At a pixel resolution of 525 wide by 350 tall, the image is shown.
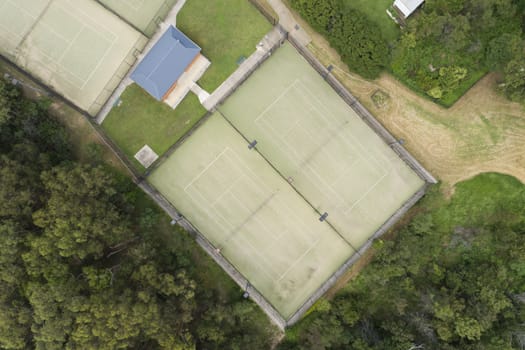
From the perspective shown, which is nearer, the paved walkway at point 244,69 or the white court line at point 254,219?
the white court line at point 254,219

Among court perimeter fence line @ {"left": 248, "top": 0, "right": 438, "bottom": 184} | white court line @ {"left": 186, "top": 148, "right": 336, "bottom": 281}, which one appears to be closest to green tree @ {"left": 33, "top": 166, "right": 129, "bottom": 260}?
white court line @ {"left": 186, "top": 148, "right": 336, "bottom": 281}

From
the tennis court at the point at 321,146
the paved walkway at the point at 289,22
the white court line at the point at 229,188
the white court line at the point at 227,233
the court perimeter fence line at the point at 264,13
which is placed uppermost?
the paved walkway at the point at 289,22

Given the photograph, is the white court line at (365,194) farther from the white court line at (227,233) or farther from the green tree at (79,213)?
the green tree at (79,213)

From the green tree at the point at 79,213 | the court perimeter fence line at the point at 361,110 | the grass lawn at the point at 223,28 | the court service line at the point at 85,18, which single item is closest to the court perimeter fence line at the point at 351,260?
the court perimeter fence line at the point at 361,110

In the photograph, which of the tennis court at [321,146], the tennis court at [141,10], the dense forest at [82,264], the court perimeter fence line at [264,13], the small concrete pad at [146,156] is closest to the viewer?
the dense forest at [82,264]

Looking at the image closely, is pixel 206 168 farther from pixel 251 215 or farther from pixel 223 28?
pixel 223 28

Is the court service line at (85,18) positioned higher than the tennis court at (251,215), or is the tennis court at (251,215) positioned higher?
the court service line at (85,18)

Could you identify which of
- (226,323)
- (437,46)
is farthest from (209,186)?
(437,46)
